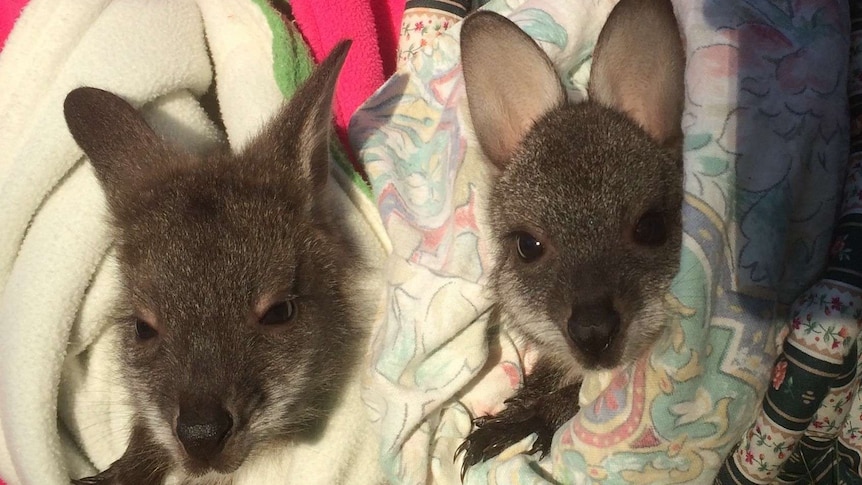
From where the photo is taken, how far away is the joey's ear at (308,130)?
2008 mm

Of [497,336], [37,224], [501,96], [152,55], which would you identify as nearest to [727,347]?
[497,336]

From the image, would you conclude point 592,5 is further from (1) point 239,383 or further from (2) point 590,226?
(1) point 239,383

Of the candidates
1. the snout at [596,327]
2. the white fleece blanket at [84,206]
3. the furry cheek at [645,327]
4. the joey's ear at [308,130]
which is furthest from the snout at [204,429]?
the furry cheek at [645,327]

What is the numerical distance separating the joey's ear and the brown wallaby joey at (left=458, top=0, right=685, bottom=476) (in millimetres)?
393

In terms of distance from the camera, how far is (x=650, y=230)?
5.98ft

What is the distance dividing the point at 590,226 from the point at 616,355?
12.4 inches

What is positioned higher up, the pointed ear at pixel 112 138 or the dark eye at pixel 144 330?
the pointed ear at pixel 112 138

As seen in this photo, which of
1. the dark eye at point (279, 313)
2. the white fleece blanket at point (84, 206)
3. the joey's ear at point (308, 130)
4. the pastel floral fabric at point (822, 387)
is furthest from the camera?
the white fleece blanket at point (84, 206)

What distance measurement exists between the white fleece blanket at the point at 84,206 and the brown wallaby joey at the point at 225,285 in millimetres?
130

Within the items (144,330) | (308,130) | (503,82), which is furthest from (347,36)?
(144,330)

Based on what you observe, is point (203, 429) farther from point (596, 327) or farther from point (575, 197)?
point (575, 197)

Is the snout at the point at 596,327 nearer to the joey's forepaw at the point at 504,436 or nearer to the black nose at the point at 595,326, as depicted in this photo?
the black nose at the point at 595,326

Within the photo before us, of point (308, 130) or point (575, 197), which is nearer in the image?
point (575, 197)

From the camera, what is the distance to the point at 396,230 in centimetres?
219
